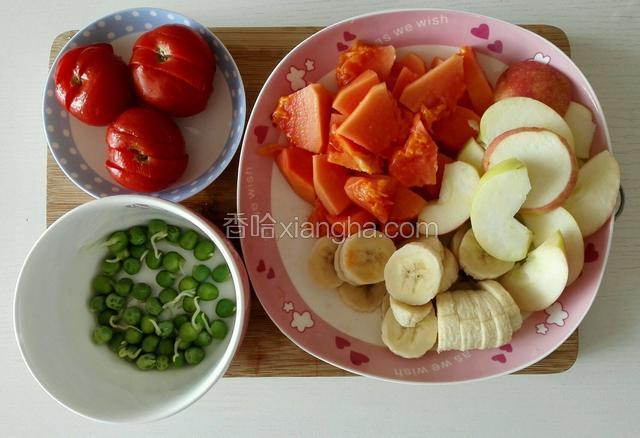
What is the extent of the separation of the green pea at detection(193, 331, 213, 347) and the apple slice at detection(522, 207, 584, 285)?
2.56ft

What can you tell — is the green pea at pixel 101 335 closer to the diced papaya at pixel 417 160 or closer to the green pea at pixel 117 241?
the green pea at pixel 117 241

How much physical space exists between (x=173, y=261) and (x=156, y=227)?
90mm

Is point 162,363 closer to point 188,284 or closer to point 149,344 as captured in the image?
point 149,344

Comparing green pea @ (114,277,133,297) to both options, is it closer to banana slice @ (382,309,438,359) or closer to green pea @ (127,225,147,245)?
green pea @ (127,225,147,245)

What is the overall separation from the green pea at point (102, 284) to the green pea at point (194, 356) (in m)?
0.24

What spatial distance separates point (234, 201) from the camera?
1377 mm

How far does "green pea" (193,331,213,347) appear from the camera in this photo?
128cm

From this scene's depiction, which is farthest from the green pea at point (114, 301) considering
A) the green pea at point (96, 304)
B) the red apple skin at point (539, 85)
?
the red apple skin at point (539, 85)

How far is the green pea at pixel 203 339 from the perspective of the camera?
128cm

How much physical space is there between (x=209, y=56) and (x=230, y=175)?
289 millimetres

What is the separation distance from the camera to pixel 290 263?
1330mm

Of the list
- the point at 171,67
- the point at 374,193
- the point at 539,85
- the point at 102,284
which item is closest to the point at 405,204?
the point at 374,193

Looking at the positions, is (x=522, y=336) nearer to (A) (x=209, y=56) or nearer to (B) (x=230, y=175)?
(B) (x=230, y=175)

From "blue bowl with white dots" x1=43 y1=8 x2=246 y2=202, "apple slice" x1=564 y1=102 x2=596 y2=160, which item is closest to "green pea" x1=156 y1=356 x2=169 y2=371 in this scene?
"blue bowl with white dots" x1=43 y1=8 x2=246 y2=202
